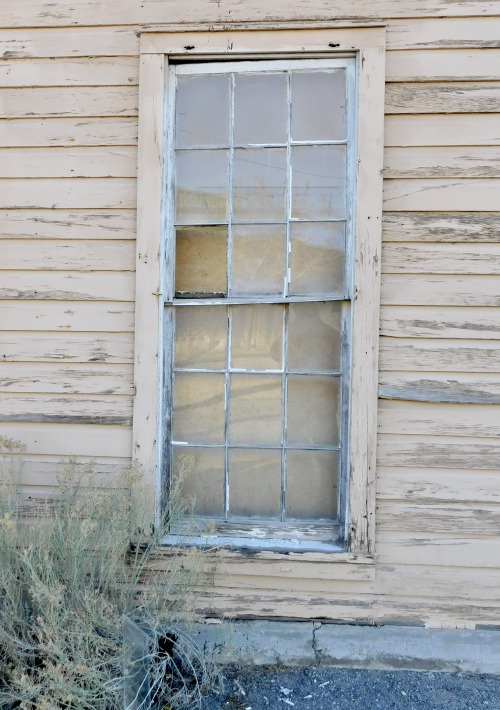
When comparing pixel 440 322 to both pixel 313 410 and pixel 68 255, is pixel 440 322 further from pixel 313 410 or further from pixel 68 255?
pixel 68 255

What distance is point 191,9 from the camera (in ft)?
10.1

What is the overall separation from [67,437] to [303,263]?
62.5 inches

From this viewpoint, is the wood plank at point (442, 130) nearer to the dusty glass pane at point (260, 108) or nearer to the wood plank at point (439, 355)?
the dusty glass pane at point (260, 108)

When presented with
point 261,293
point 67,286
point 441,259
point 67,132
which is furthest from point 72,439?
point 441,259

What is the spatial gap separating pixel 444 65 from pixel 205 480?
2.50 m

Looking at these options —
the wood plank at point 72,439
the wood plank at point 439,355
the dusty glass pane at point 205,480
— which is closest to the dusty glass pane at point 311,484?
the dusty glass pane at point 205,480

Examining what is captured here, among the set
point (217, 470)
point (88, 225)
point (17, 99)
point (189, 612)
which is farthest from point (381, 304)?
point (17, 99)

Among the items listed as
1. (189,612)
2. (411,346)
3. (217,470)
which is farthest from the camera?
(217,470)

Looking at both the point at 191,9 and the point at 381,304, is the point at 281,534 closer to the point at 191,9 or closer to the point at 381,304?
the point at 381,304

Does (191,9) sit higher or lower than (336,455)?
higher

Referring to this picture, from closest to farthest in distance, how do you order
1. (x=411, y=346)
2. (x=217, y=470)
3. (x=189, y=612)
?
(x=189, y=612)
(x=411, y=346)
(x=217, y=470)

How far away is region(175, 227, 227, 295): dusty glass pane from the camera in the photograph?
3.21m

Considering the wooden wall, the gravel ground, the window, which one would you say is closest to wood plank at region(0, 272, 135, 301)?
the wooden wall

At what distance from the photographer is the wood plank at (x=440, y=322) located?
3000 mm
